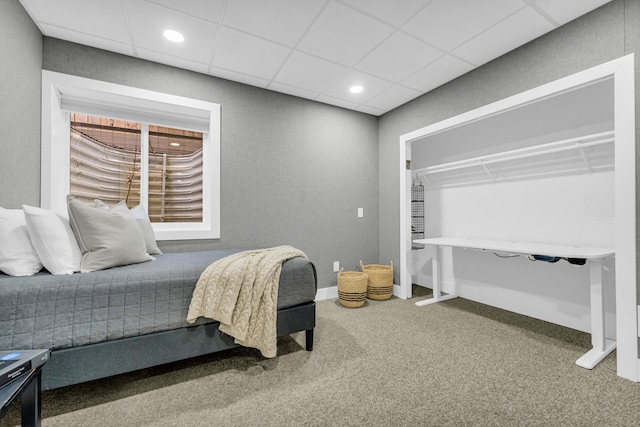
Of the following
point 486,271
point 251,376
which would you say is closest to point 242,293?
point 251,376

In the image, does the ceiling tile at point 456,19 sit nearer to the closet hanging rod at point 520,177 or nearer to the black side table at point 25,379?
the closet hanging rod at point 520,177

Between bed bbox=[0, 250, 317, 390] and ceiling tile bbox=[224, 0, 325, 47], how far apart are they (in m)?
1.75

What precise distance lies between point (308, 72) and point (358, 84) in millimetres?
569

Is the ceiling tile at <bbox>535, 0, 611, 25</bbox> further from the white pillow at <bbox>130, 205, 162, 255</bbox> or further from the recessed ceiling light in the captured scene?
the white pillow at <bbox>130, 205, 162, 255</bbox>

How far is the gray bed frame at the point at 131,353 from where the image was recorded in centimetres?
138

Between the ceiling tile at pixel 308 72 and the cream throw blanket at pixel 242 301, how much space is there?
1879mm

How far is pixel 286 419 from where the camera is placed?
137 cm

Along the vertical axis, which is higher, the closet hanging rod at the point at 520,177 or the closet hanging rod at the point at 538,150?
the closet hanging rod at the point at 538,150

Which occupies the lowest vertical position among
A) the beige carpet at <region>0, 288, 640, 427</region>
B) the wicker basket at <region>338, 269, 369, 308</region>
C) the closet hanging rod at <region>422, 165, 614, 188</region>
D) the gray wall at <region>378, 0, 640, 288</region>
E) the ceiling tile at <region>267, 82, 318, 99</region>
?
the beige carpet at <region>0, 288, 640, 427</region>

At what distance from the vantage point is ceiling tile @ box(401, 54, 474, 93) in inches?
101

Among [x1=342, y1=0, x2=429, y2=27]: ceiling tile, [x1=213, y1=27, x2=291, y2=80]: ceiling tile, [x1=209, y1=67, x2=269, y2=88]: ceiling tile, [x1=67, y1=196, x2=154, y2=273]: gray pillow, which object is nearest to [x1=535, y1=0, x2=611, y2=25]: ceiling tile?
[x1=342, y1=0, x2=429, y2=27]: ceiling tile

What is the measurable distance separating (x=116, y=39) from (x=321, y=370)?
9.58 feet

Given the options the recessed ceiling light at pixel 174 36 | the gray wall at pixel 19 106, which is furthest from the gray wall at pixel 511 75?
the gray wall at pixel 19 106

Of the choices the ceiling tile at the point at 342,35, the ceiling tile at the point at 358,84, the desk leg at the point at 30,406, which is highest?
the ceiling tile at the point at 342,35
